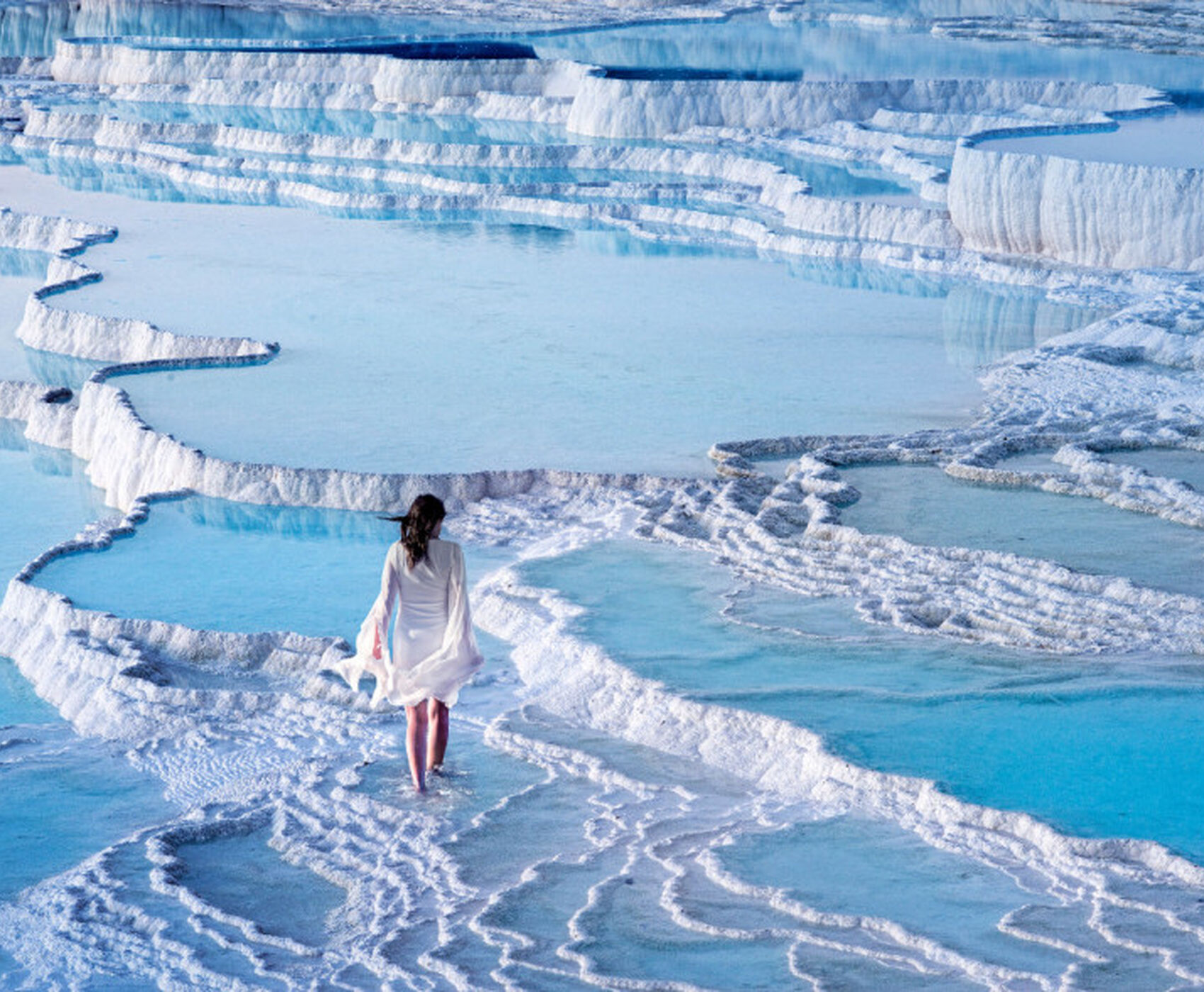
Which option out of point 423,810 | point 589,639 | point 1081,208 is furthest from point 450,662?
point 1081,208

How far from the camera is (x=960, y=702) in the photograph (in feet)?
14.2

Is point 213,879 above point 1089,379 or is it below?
below

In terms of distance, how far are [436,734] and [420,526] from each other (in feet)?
1.88

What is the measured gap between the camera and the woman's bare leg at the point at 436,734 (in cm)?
394

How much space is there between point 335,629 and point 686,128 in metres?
10.6

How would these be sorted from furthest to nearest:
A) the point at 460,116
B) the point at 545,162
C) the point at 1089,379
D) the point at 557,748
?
the point at 460,116 < the point at 545,162 < the point at 1089,379 < the point at 557,748

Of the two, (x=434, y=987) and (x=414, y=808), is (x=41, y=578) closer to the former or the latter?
(x=414, y=808)

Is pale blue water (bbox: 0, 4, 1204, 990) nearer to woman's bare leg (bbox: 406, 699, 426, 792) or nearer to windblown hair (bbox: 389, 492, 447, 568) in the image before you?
woman's bare leg (bbox: 406, 699, 426, 792)

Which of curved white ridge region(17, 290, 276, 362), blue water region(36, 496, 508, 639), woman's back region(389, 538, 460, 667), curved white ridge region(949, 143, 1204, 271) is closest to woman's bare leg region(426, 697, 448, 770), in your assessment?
woman's back region(389, 538, 460, 667)

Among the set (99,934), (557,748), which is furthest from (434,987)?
(557,748)

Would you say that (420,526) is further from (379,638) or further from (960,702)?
(960,702)

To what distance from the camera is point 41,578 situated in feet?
19.2

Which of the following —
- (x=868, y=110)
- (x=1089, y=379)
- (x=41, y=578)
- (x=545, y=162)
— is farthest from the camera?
(x=868, y=110)

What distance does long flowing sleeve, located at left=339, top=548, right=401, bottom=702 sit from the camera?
3.73 m
